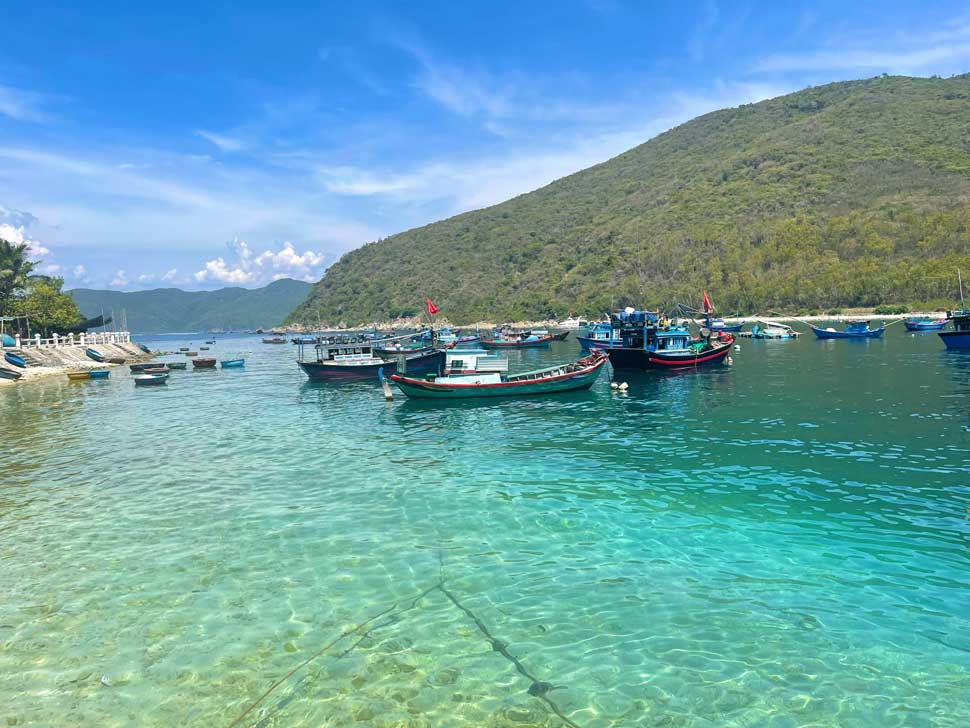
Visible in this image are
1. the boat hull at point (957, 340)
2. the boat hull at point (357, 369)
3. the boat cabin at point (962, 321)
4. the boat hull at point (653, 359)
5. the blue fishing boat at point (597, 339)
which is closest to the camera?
the boat hull at point (653, 359)

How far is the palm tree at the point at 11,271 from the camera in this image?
262 ft

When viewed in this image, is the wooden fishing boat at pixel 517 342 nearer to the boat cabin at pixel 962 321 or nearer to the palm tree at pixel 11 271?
the boat cabin at pixel 962 321

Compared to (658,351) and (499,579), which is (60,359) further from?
(499,579)

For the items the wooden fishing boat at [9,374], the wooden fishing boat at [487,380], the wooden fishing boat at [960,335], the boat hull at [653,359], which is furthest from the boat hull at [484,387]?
the wooden fishing boat at [9,374]

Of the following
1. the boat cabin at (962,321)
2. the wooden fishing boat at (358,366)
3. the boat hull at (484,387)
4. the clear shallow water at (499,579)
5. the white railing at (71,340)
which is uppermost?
the white railing at (71,340)

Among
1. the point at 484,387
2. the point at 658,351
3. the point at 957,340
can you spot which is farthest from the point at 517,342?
the point at 957,340

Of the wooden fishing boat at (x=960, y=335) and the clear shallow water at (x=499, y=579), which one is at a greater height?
the wooden fishing boat at (x=960, y=335)

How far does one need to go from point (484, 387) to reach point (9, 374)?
57112 mm

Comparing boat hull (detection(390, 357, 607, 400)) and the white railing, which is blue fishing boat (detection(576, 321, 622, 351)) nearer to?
boat hull (detection(390, 357, 607, 400))

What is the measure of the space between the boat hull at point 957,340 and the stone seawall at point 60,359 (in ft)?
341

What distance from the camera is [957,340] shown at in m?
63.5

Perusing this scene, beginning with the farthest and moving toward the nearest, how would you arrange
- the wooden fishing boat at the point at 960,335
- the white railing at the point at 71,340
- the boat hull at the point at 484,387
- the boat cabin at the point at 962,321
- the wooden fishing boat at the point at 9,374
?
the white railing at the point at 71,340 → the wooden fishing boat at the point at 960,335 → the boat cabin at the point at 962,321 → the wooden fishing boat at the point at 9,374 → the boat hull at the point at 484,387

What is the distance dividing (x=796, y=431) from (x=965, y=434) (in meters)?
6.66

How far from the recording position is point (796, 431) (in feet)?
89.2
